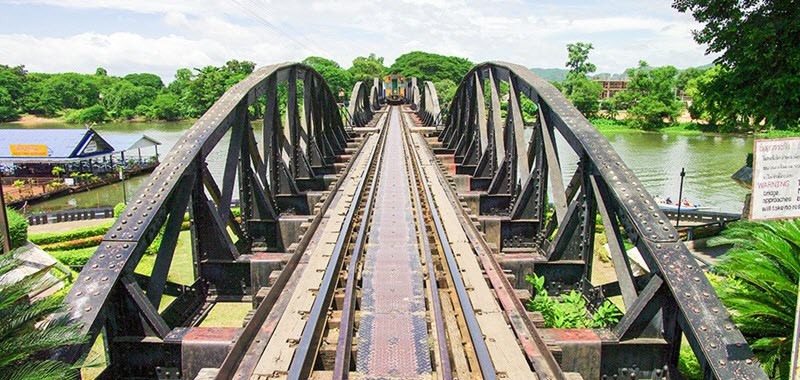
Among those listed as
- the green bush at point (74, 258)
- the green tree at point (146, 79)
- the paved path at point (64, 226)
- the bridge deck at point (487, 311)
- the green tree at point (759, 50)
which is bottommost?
the paved path at point (64, 226)

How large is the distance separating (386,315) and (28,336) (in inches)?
121

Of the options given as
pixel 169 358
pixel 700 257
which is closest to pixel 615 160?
pixel 169 358

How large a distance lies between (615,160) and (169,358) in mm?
5105

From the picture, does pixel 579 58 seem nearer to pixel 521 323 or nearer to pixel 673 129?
pixel 673 129

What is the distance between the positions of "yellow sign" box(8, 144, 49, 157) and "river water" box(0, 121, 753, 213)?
409 cm

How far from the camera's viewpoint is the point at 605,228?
5.86 m

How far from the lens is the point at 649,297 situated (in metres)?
4.70

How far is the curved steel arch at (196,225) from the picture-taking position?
4766 mm

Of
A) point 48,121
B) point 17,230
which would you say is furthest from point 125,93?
point 17,230

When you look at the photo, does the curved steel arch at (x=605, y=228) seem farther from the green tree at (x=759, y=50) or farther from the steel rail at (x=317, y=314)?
the green tree at (x=759, y=50)

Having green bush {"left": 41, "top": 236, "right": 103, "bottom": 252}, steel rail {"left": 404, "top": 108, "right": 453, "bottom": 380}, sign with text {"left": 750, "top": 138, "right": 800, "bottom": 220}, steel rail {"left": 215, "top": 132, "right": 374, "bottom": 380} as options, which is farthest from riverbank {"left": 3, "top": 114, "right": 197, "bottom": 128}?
sign with text {"left": 750, "top": 138, "right": 800, "bottom": 220}

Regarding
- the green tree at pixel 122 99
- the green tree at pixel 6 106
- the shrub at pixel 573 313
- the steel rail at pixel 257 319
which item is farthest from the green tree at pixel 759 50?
the green tree at pixel 6 106

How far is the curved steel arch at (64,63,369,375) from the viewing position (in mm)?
4766

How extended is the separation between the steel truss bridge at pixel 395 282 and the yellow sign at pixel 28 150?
3995 centimetres
